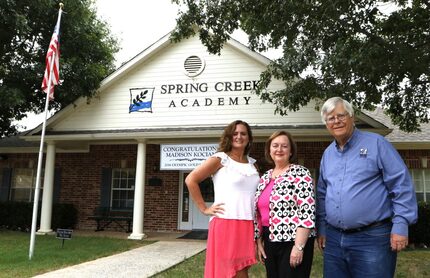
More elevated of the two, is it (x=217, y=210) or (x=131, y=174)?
(x=131, y=174)

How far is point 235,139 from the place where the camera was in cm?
334

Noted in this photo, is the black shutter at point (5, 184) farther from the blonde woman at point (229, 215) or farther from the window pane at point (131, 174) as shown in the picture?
the blonde woman at point (229, 215)

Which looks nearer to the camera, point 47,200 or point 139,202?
point 139,202

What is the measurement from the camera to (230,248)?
Result: 314 centimetres

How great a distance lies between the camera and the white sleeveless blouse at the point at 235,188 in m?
3.19

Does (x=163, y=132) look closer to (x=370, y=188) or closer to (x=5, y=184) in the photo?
(x=5, y=184)

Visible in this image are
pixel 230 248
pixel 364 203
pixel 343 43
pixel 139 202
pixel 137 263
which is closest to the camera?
pixel 364 203

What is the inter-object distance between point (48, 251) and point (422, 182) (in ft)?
33.9

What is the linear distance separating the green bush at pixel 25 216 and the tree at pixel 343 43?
25.3 ft

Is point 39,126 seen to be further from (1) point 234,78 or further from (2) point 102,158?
(1) point 234,78

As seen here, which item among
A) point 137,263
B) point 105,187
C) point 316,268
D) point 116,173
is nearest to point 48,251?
point 137,263

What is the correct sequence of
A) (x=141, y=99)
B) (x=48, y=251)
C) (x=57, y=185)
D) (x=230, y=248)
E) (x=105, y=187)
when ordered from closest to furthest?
(x=230, y=248), (x=48, y=251), (x=141, y=99), (x=105, y=187), (x=57, y=185)

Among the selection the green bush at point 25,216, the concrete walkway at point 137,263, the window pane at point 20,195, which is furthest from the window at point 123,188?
the concrete walkway at point 137,263

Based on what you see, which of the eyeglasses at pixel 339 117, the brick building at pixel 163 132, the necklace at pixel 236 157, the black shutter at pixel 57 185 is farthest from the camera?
the black shutter at pixel 57 185
